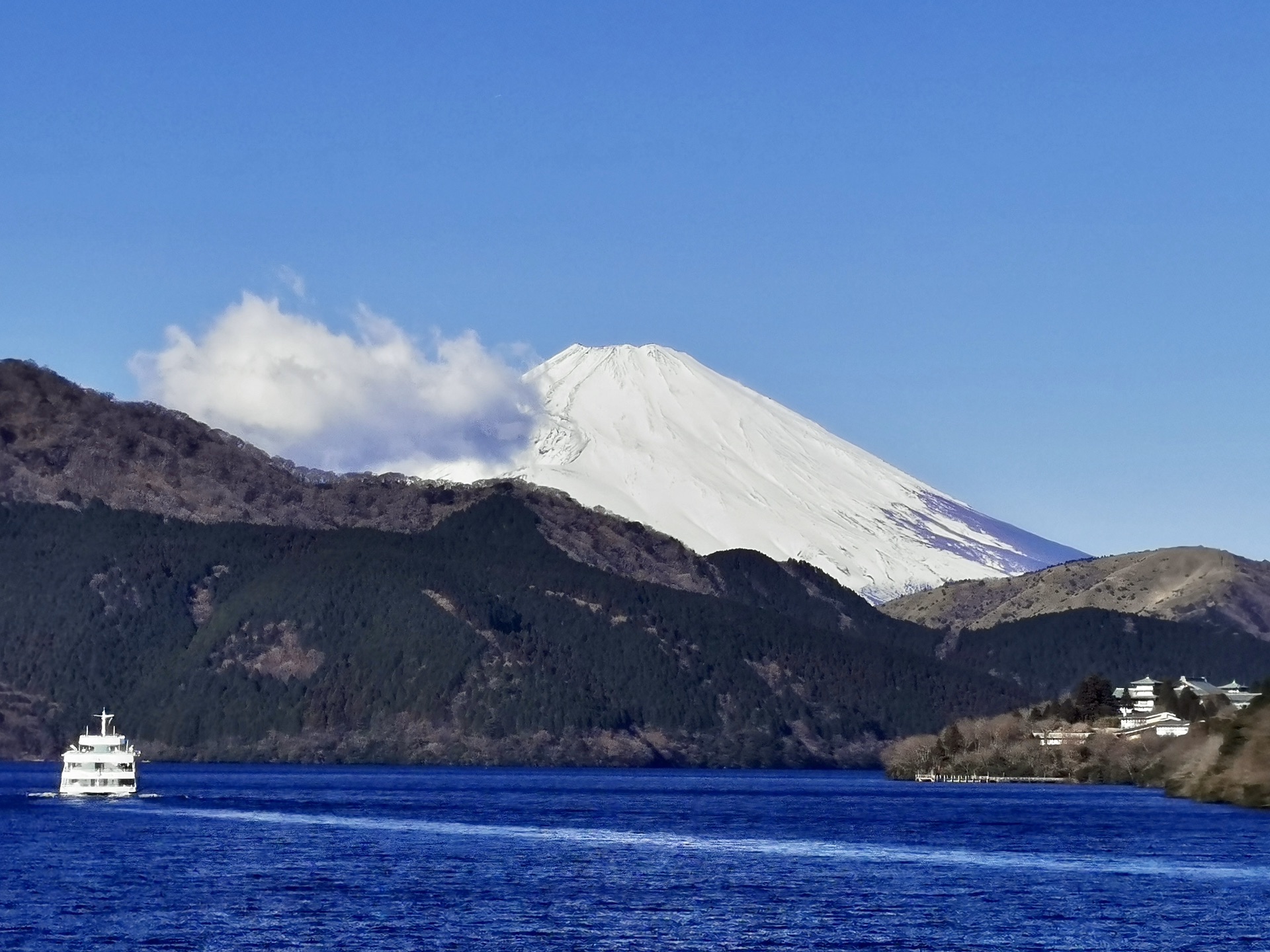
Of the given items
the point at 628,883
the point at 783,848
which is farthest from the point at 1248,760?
the point at 628,883

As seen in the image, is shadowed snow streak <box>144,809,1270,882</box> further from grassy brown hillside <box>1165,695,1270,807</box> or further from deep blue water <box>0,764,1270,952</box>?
grassy brown hillside <box>1165,695,1270,807</box>

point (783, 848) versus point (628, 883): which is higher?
point (783, 848)

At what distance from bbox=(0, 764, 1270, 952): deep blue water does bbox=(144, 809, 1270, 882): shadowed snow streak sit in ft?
1.24

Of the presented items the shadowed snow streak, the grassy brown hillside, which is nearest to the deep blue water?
the shadowed snow streak

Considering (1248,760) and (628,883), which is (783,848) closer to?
(628,883)

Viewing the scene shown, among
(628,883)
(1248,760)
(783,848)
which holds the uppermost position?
(1248,760)

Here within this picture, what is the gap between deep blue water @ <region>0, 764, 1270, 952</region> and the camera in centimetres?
9600

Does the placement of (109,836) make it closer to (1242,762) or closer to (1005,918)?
(1005,918)

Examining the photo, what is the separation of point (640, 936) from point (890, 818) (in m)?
93.9

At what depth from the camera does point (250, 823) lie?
170m

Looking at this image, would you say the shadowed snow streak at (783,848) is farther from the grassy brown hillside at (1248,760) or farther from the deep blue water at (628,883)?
the grassy brown hillside at (1248,760)

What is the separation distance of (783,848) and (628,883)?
29980 mm

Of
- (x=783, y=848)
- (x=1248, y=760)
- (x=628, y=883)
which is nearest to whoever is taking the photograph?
(x=628, y=883)

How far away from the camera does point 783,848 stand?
147500mm
